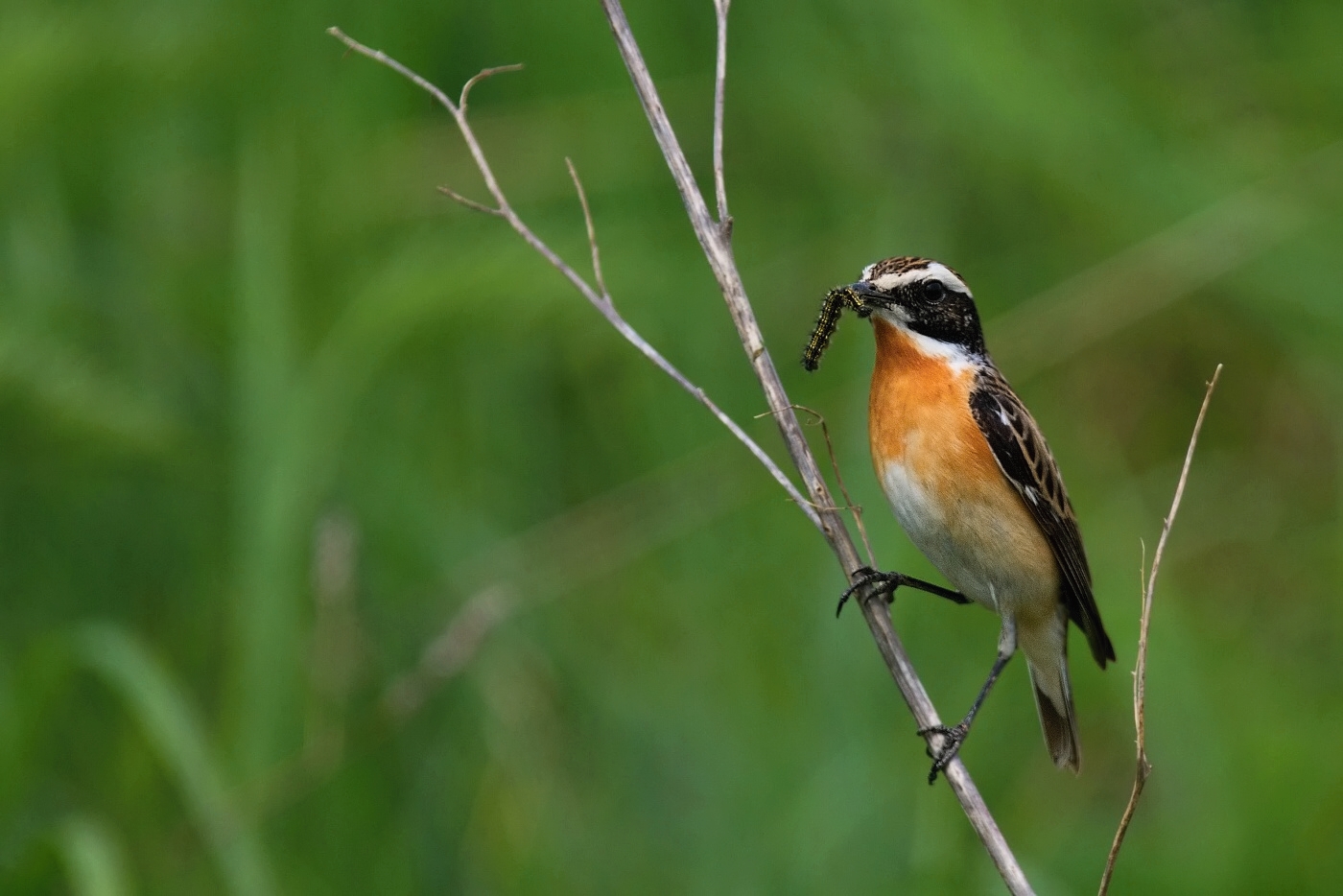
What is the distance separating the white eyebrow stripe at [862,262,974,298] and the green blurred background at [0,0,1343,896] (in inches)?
39.2

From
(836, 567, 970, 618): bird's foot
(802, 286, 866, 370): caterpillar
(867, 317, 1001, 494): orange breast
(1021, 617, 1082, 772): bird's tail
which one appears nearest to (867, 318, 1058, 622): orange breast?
(867, 317, 1001, 494): orange breast

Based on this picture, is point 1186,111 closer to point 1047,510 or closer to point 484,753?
point 1047,510

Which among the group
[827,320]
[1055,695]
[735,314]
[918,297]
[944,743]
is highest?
[735,314]

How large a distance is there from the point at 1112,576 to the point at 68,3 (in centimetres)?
505

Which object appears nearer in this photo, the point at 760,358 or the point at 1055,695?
the point at 760,358

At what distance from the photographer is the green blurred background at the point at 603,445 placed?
17.3 ft

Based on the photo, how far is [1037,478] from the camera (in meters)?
5.22

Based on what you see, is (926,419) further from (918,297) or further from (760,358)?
(760,358)

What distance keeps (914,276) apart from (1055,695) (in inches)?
66.6

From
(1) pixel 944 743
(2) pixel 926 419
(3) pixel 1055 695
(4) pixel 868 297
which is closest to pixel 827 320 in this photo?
(4) pixel 868 297

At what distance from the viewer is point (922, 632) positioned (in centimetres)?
691

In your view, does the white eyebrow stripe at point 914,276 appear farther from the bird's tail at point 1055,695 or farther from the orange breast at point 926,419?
the bird's tail at point 1055,695

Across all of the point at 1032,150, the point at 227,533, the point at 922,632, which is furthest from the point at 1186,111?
the point at 227,533

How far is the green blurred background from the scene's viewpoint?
5277mm
